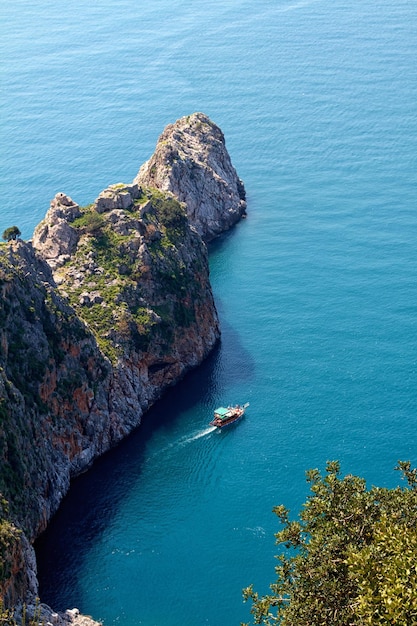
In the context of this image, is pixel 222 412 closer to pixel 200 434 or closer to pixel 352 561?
pixel 200 434

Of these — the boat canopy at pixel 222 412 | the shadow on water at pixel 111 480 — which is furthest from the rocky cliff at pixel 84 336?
the boat canopy at pixel 222 412

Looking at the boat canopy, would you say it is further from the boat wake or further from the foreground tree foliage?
the foreground tree foliage

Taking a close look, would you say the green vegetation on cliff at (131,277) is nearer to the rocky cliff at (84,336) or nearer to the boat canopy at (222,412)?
the rocky cliff at (84,336)

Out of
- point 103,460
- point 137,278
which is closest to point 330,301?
point 137,278

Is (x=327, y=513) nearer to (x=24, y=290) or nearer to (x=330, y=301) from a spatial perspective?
(x=24, y=290)

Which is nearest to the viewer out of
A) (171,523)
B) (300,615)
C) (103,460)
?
(300,615)

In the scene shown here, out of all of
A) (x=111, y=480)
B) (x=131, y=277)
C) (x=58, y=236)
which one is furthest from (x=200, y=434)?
(x=58, y=236)
